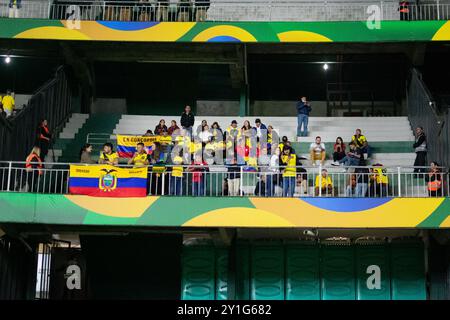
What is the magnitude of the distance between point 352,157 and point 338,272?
10.8ft

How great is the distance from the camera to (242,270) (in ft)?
70.4

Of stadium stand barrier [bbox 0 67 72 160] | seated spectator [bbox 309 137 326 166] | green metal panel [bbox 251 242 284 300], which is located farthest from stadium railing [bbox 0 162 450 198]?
green metal panel [bbox 251 242 284 300]

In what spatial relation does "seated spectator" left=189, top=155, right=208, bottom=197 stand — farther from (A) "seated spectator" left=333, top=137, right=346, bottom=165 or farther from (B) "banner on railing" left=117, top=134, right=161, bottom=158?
(A) "seated spectator" left=333, top=137, right=346, bottom=165

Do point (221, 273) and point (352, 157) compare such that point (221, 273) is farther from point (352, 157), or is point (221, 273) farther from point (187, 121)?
point (352, 157)

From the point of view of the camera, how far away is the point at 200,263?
2161 cm

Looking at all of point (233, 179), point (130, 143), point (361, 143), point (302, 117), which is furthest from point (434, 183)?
point (130, 143)

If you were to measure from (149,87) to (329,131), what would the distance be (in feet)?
24.7

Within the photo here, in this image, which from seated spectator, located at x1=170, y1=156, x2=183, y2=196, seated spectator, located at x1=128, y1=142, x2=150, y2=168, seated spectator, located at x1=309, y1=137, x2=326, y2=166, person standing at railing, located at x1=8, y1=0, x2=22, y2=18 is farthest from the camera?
person standing at railing, located at x1=8, y1=0, x2=22, y2=18

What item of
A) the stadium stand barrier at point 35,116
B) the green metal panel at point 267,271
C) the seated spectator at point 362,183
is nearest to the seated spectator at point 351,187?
the seated spectator at point 362,183

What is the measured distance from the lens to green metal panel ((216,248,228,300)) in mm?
21297

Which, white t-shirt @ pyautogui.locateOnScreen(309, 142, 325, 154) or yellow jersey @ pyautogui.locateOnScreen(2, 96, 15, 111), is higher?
yellow jersey @ pyautogui.locateOnScreen(2, 96, 15, 111)

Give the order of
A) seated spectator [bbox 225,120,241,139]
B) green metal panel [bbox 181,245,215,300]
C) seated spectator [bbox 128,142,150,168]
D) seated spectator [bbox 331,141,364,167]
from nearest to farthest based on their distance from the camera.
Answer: seated spectator [bbox 128,142,150,168]
seated spectator [bbox 331,141,364,167]
seated spectator [bbox 225,120,241,139]
green metal panel [bbox 181,245,215,300]

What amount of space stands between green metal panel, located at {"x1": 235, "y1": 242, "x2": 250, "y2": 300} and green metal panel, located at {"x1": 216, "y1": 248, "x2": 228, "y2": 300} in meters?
0.33

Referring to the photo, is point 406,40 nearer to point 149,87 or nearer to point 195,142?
point 195,142
